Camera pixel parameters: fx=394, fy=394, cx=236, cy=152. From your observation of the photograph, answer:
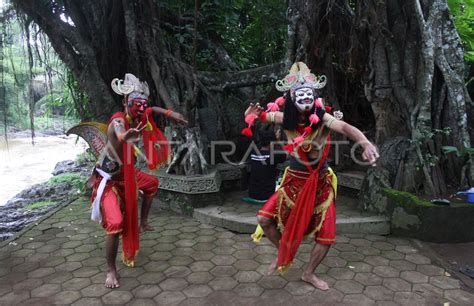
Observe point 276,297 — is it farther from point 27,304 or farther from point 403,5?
point 403,5

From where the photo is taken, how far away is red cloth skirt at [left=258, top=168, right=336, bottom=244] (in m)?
3.45

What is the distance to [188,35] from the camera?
21.8 ft

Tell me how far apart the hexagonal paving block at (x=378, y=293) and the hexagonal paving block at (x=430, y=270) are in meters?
0.58

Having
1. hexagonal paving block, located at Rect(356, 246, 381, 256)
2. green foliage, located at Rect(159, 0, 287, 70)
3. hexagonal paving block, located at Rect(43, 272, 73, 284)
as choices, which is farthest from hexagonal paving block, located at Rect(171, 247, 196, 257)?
green foliage, located at Rect(159, 0, 287, 70)

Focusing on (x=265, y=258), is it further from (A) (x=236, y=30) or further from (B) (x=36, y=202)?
(B) (x=36, y=202)

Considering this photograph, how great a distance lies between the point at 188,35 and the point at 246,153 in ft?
7.30

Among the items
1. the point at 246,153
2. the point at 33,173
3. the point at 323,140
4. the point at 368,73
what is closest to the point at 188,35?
the point at 246,153

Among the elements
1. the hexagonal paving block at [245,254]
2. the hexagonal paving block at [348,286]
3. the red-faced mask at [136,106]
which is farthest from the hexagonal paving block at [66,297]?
the hexagonal paving block at [348,286]

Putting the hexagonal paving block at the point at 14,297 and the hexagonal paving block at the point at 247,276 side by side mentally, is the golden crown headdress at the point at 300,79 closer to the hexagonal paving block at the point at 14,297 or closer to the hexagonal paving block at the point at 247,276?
the hexagonal paving block at the point at 247,276

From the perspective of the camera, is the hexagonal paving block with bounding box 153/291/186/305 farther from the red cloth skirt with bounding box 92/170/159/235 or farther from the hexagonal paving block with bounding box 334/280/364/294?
the hexagonal paving block with bounding box 334/280/364/294

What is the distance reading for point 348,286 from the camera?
3.44 metres

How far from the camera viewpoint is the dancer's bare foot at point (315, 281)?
133 inches

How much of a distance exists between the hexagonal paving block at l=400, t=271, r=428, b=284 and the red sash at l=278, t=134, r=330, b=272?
3.51ft

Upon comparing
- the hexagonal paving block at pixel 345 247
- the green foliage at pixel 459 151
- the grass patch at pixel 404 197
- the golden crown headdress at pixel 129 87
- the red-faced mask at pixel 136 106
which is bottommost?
the hexagonal paving block at pixel 345 247
